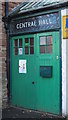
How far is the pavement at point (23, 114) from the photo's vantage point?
22.9 feet

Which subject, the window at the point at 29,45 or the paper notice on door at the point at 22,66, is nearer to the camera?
the window at the point at 29,45

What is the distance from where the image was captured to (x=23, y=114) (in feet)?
24.2

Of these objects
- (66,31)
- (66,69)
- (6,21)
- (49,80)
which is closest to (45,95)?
(49,80)

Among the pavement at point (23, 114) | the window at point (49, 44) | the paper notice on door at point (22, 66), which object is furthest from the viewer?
the paper notice on door at point (22, 66)

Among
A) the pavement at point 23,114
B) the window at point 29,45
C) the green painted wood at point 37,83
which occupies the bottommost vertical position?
the pavement at point 23,114

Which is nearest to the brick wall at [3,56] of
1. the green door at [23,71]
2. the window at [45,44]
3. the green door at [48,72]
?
the green door at [23,71]

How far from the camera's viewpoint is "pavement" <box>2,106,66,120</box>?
22.9ft

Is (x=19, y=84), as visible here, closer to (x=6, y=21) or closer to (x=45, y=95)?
(x=45, y=95)

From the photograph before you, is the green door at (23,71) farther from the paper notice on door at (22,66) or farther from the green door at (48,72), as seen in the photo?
the green door at (48,72)

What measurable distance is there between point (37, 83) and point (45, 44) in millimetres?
1166

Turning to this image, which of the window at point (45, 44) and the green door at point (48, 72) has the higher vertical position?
the window at point (45, 44)

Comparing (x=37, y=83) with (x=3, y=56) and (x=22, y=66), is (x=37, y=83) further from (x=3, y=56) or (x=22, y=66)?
(x=3, y=56)

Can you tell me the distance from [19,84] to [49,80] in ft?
4.20

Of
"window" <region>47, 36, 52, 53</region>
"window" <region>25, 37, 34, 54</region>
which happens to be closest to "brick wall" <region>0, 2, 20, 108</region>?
"window" <region>25, 37, 34, 54</region>
